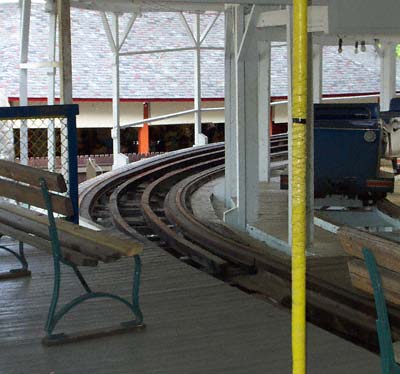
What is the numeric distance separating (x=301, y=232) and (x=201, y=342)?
80.9 inches

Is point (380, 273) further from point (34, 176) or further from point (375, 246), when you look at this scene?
point (34, 176)

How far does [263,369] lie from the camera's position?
158 inches

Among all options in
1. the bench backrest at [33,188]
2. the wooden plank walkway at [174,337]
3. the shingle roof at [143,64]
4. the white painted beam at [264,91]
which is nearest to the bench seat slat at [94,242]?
the bench backrest at [33,188]

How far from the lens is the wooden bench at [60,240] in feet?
14.8

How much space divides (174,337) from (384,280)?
175cm

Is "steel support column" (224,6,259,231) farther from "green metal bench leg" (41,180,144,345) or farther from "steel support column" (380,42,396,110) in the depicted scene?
"steel support column" (380,42,396,110)

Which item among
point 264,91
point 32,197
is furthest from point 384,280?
point 264,91

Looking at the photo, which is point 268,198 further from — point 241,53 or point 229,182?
point 241,53

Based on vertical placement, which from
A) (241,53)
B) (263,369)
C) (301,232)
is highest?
(241,53)

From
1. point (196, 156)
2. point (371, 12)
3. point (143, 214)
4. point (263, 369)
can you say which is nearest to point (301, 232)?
point (263, 369)

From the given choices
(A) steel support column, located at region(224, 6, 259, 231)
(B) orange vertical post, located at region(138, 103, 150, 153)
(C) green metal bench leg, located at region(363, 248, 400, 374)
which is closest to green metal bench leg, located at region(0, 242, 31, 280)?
(C) green metal bench leg, located at region(363, 248, 400, 374)

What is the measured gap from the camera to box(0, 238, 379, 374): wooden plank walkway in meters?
4.10

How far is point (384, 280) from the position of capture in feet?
10.4

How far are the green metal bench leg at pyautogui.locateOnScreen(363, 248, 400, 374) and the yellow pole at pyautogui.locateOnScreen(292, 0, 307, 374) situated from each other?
29cm
